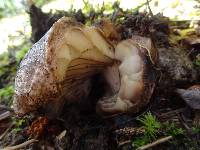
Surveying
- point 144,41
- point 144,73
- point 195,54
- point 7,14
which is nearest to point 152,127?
point 144,73

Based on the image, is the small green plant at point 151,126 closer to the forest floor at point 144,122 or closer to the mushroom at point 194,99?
the forest floor at point 144,122

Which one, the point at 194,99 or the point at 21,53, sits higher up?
the point at 21,53

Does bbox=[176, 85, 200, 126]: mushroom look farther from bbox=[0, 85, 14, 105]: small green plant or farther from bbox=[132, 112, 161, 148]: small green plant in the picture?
bbox=[0, 85, 14, 105]: small green plant

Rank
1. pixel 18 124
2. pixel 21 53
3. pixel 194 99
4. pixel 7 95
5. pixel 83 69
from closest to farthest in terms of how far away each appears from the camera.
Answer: pixel 83 69 < pixel 194 99 < pixel 18 124 < pixel 7 95 < pixel 21 53

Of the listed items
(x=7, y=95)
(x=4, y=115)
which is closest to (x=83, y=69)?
(x=4, y=115)

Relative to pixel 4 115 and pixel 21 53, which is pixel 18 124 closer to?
pixel 4 115

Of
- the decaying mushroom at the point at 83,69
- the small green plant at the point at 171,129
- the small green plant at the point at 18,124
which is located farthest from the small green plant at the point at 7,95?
the small green plant at the point at 171,129
